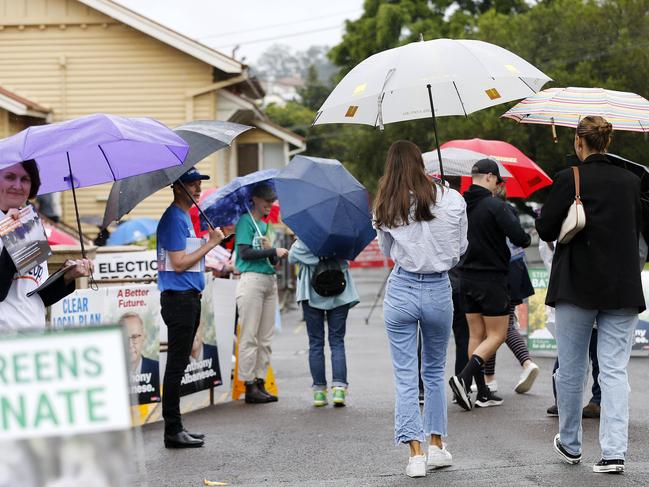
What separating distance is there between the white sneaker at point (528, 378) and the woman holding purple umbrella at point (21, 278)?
202 inches

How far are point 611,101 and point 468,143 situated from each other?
9.23 feet

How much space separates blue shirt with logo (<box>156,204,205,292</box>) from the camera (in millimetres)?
7723

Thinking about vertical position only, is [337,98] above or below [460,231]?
above

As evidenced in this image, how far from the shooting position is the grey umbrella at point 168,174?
7637mm

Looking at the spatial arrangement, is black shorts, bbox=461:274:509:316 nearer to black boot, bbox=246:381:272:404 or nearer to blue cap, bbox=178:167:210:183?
black boot, bbox=246:381:272:404

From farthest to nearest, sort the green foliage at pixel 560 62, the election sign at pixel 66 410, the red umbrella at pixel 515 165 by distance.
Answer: the green foliage at pixel 560 62 → the red umbrella at pixel 515 165 → the election sign at pixel 66 410

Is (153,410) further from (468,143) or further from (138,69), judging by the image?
(138,69)

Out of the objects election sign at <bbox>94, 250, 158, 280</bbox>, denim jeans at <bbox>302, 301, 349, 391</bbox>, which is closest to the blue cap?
denim jeans at <bbox>302, 301, 349, 391</bbox>

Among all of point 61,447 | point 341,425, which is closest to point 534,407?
point 341,425

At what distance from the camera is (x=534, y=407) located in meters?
9.38

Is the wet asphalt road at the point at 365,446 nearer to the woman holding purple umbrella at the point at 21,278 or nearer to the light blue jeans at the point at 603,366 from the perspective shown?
the light blue jeans at the point at 603,366

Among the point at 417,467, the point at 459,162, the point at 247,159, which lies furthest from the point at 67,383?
the point at 247,159

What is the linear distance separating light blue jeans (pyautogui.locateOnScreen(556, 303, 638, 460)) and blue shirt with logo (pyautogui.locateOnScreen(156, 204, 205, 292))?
8.75 ft

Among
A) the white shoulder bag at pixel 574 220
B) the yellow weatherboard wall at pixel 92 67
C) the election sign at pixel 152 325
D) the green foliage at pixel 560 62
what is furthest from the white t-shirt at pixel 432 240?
the yellow weatherboard wall at pixel 92 67
